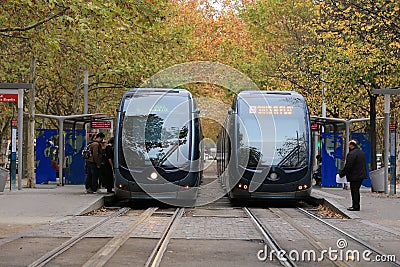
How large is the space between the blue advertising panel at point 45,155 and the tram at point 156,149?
24.8 feet

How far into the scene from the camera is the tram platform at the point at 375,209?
48.1ft

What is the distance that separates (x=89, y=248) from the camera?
1047 cm

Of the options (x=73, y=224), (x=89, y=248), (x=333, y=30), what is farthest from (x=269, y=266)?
(x=333, y=30)

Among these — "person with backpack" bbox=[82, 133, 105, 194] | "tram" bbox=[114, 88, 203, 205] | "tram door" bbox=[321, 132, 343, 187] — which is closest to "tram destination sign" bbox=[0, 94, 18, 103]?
"person with backpack" bbox=[82, 133, 105, 194]

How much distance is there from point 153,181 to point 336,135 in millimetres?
Result: 9231

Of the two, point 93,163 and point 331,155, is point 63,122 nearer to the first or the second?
point 93,163

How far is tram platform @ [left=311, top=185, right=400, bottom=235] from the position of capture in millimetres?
14664

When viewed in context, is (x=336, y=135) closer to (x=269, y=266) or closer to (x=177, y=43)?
(x=177, y=43)

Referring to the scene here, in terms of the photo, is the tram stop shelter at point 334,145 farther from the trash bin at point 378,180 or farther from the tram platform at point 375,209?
the tram platform at point 375,209

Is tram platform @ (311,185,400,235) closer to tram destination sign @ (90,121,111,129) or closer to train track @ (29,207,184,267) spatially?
train track @ (29,207,184,267)

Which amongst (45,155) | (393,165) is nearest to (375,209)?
(393,165)

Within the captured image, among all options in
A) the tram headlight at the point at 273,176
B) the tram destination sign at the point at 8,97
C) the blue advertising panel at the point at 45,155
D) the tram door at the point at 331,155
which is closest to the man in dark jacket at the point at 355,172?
the tram headlight at the point at 273,176

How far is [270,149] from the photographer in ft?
62.5

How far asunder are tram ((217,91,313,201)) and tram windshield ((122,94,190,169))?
5.04ft
